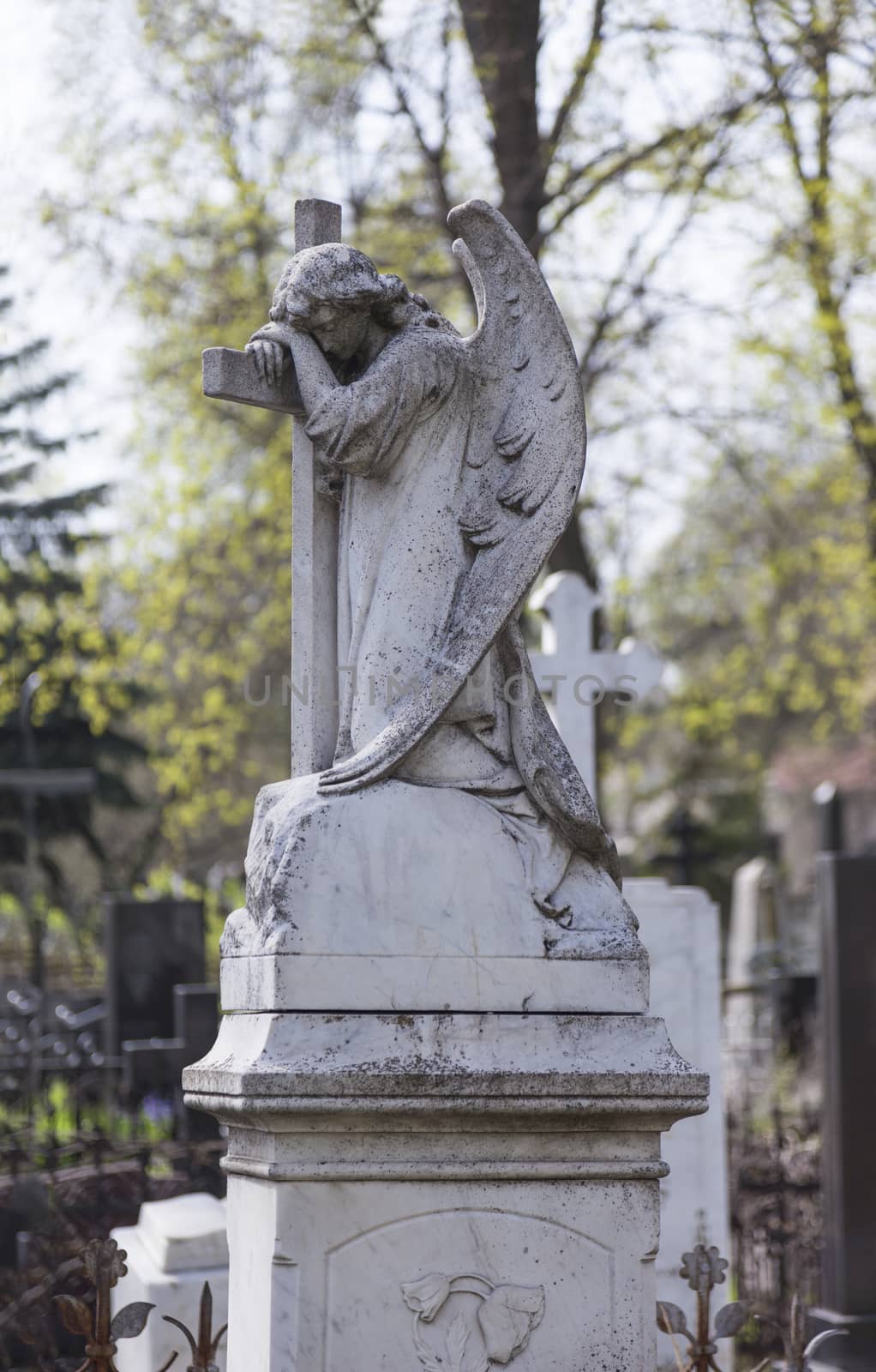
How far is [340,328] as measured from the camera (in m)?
4.11

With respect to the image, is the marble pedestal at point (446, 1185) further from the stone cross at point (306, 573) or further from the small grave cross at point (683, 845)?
the small grave cross at point (683, 845)

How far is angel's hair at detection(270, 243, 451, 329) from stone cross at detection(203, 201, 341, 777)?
17cm

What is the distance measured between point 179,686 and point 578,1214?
19334 millimetres

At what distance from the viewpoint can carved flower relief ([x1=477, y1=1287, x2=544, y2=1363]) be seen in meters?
3.66

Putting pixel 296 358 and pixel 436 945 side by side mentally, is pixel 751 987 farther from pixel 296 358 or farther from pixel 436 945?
pixel 296 358

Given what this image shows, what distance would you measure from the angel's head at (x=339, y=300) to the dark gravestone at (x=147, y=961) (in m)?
8.92

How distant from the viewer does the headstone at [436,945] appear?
363 centimetres

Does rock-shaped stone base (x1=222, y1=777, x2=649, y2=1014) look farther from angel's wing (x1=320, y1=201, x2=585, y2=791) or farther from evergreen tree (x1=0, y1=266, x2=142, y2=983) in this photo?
evergreen tree (x1=0, y1=266, x2=142, y2=983)

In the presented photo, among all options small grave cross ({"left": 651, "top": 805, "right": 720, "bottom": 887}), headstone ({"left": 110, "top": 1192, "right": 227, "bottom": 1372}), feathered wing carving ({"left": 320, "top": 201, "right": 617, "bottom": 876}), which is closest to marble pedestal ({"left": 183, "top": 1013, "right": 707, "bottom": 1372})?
feathered wing carving ({"left": 320, "top": 201, "right": 617, "bottom": 876})

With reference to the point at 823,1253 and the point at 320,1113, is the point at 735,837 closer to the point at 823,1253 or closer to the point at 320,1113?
the point at 823,1253

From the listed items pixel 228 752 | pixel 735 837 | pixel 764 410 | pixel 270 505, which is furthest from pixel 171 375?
pixel 735 837

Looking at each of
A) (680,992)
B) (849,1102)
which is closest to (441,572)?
(680,992)

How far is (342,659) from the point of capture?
4.09m

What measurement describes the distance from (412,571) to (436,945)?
879 mm
